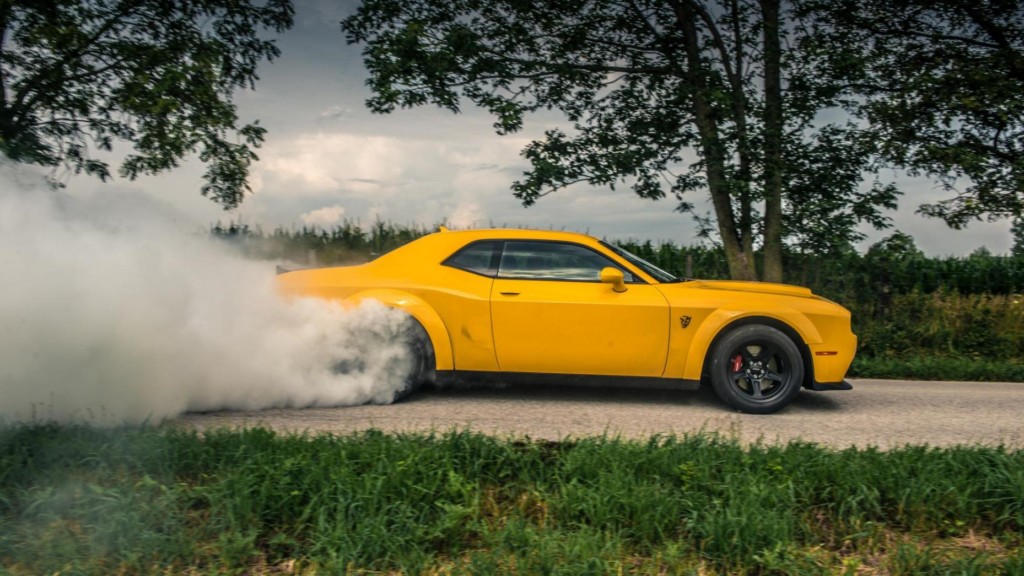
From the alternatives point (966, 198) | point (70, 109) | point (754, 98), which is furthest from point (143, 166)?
point (966, 198)

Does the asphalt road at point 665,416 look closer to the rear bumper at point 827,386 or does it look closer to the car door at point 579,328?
the rear bumper at point 827,386

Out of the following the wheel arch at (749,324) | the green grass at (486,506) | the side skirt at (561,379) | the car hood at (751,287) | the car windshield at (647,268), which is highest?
the car windshield at (647,268)

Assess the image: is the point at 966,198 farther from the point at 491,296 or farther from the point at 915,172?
the point at 491,296

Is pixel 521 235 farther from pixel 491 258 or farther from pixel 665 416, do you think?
pixel 665 416

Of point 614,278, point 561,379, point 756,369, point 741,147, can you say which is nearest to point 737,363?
point 756,369

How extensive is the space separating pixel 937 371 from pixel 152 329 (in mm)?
9138

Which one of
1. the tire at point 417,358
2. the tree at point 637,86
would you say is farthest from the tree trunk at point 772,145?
the tire at point 417,358

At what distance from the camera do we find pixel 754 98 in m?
13.1

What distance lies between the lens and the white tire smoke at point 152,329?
5.29 m

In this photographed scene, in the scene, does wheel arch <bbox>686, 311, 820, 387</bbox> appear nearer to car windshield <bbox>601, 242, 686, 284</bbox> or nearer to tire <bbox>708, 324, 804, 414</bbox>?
tire <bbox>708, 324, 804, 414</bbox>

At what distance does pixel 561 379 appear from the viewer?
7.05 meters

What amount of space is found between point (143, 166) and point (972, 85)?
503 inches

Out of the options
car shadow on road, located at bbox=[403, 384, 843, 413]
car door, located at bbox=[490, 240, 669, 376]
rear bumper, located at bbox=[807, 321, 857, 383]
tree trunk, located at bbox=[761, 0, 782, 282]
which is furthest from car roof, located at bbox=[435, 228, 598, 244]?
tree trunk, located at bbox=[761, 0, 782, 282]

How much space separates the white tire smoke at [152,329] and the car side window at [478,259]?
2.61ft
